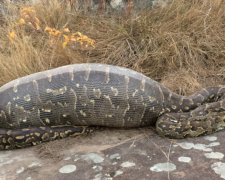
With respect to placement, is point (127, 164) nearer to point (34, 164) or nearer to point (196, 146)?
point (196, 146)

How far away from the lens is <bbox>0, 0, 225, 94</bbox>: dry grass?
6.86 meters

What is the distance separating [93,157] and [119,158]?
0.28m

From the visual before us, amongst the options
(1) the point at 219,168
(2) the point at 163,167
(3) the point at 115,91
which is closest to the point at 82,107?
(3) the point at 115,91

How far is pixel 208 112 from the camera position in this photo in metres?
5.23

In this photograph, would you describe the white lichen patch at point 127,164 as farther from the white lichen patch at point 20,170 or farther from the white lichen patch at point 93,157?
the white lichen patch at point 20,170

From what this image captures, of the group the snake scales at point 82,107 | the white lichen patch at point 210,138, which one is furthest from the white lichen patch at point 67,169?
the white lichen patch at point 210,138

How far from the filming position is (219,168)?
4.26 m

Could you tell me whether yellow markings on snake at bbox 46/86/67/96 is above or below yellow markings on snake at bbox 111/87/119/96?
above

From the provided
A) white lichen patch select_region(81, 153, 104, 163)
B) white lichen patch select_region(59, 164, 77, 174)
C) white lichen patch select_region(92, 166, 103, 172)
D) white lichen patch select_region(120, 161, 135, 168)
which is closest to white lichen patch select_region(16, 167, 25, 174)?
white lichen patch select_region(59, 164, 77, 174)

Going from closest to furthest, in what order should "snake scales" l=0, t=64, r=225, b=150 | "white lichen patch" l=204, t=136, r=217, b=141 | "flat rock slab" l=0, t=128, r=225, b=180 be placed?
"flat rock slab" l=0, t=128, r=225, b=180, "white lichen patch" l=204, t=136, r=217, b=141, "snake scales" l=0, t=64, r=225, b=150

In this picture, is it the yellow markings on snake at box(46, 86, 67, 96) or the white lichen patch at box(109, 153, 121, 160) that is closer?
the white lichen patch at box(109, 153, 121, 160)

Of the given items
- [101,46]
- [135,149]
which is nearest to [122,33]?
[101,46]

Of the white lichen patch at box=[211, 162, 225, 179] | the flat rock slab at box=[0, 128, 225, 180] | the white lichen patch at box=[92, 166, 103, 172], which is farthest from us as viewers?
the white lichen patch at box=[92, 166, 103, 172]

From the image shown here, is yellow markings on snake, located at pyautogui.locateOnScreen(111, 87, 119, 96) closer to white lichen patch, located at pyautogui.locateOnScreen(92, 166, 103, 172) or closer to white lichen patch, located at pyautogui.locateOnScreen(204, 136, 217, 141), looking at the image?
white lichen patch, located at pyautogui.locateOnScreen(92, 166, 103, 172)
